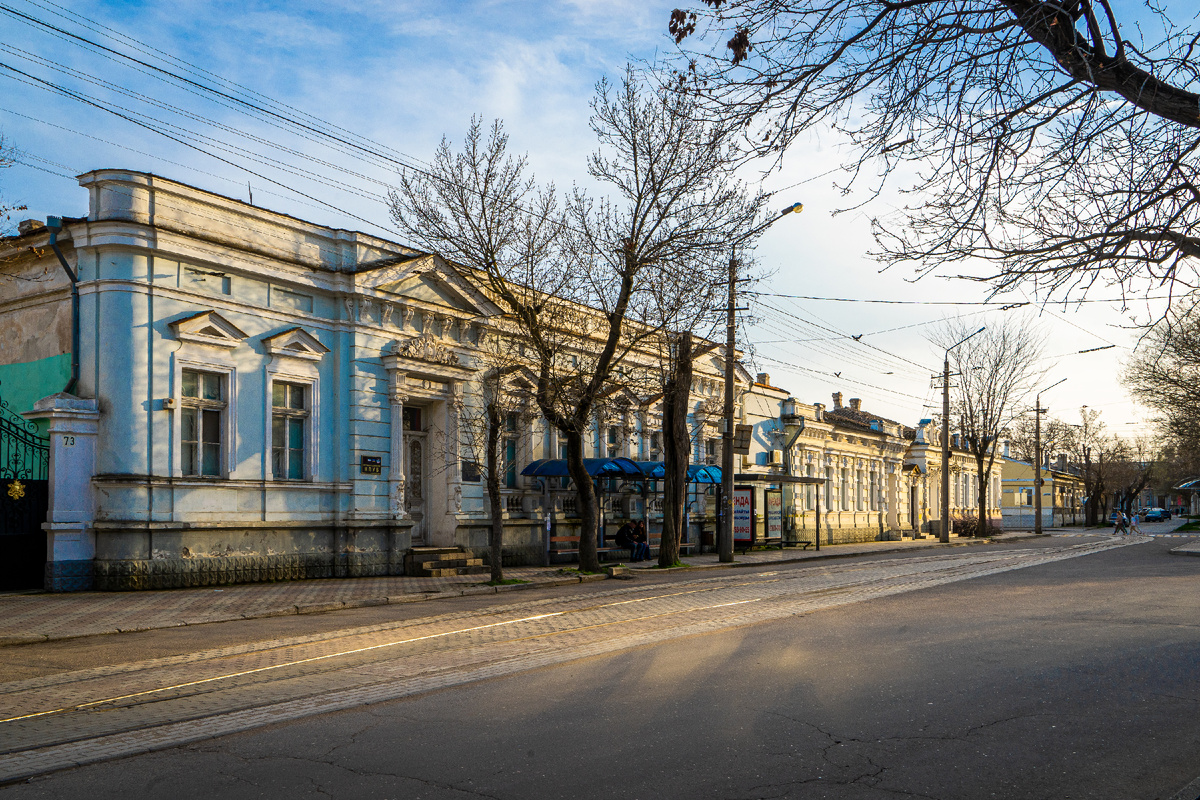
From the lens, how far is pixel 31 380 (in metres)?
19.1

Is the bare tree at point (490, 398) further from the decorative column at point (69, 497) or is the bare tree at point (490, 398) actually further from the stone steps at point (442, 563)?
the decorative column at point (69, 497)

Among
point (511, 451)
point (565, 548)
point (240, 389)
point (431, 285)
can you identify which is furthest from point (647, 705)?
point (565, 548)

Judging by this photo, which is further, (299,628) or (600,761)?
(299,628)

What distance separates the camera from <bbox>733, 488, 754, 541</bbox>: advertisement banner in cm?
3294

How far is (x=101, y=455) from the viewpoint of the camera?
17.5 metres

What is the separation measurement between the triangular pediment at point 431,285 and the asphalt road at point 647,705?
9.63 m

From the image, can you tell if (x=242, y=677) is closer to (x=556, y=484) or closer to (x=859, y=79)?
(x=859, y=79)

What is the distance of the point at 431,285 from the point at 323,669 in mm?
14999

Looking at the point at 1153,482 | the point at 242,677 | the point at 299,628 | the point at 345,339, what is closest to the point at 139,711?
the point at 242,677

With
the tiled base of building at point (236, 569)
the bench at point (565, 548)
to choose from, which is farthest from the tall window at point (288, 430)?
the bench at point (565, 548)

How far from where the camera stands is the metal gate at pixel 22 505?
663 inches

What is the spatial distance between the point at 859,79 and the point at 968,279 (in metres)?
1.83

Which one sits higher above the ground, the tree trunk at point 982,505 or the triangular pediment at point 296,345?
the triangular pediment at point 296,345

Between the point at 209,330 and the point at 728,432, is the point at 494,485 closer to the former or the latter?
the point at 209,330
